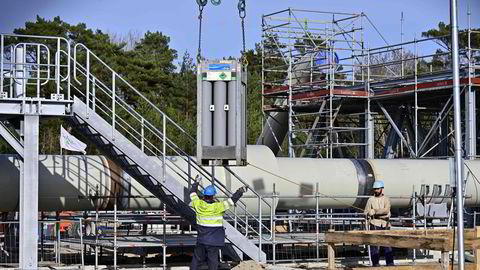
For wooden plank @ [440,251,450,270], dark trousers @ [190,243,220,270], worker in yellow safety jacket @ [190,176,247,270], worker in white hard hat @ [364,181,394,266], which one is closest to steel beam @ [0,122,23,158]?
worker in yellow safety jacket @ [190,176,247,270]

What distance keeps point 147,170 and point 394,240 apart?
5.23 metres

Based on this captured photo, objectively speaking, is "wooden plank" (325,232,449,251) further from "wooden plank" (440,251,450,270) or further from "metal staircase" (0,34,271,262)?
"metal staircase" (0,34,271,262)

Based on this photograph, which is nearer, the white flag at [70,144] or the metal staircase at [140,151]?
the metal staircase at [140,151]

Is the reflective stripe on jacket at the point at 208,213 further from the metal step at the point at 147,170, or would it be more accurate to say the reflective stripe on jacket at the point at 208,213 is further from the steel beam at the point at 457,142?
the steel beam at the point at 457,142

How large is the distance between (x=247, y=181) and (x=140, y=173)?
2988 millimetres

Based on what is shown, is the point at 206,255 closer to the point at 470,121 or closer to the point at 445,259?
the point at 445,259

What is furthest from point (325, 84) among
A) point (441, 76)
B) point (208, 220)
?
point (208, 220)

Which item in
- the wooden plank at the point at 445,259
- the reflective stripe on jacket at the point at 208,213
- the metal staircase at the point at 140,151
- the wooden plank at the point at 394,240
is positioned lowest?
the wooden plank at the point at 445,259

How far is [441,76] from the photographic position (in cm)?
2609

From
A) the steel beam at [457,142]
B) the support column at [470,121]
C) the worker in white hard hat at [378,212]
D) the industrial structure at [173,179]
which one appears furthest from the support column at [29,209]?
the support column at [470,121]

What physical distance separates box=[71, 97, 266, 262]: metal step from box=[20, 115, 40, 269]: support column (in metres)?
1.16

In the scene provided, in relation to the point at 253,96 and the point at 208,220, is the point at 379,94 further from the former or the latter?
the point at 253,96

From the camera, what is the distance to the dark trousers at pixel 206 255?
47.8 ft

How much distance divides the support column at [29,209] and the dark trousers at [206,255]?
9.55 ft
